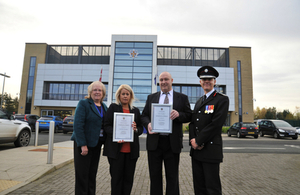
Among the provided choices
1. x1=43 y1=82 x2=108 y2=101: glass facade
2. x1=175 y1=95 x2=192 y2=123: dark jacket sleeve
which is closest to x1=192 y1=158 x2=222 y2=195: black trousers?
x1=175 y1=95 x2=192 y2=123: dark jacket sleeve

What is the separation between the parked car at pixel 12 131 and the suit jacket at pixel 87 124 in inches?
261

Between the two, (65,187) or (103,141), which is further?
(65,187)

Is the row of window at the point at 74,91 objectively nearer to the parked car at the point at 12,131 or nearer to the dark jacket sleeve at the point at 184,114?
the parked car at the point at 12,131

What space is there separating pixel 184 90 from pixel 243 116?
12.5 m

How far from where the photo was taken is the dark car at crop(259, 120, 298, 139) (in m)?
17.0

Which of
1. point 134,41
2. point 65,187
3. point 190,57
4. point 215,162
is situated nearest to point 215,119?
point 215,162

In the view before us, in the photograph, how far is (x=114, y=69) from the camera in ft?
115

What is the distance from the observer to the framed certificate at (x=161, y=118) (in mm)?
2885

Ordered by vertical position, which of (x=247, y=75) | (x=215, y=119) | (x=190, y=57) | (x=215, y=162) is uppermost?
(x=190, y=57)

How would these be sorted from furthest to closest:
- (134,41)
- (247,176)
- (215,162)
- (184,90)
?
(184,90)
(134,41)
(247,176)
(215,162)

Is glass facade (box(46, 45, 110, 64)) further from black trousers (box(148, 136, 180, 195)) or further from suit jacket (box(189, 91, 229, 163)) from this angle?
suit jacket (box(189, 91, 229, 163))

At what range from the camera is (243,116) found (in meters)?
38.2

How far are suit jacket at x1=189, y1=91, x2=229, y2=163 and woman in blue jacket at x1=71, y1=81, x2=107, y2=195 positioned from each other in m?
1.50

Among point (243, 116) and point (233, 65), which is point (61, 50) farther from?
point (243, 116)
